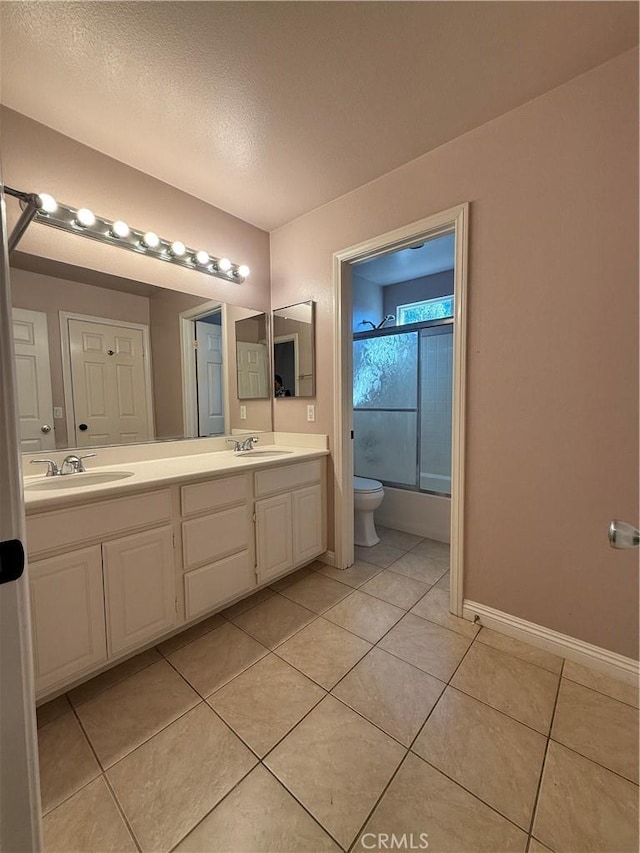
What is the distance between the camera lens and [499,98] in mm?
1433

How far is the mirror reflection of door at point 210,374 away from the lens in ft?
7.20

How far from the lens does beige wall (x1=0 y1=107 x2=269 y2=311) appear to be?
1498mm

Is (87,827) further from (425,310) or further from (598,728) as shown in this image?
(425,310)

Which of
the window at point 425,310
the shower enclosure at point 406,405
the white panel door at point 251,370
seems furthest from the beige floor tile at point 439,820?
the window at point 425,310

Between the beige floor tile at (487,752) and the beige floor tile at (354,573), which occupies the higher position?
the beige floor tile at (354,573)

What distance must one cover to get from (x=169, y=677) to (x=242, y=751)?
49 cm

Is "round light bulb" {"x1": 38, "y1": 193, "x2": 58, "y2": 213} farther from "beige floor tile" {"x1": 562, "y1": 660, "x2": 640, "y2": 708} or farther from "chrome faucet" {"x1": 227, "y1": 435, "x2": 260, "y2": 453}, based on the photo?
"beige floor tile" {"x1": 562, "y1": 660, "x2": 640, "y2": 708}

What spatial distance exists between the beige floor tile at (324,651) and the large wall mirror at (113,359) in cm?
131

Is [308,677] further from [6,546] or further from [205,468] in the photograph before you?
[6,546]

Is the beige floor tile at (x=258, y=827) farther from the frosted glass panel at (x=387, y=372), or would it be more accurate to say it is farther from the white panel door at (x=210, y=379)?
the frosted glass panel at (x=387, y=372)

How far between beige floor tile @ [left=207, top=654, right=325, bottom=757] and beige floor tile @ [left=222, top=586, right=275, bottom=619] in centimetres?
42

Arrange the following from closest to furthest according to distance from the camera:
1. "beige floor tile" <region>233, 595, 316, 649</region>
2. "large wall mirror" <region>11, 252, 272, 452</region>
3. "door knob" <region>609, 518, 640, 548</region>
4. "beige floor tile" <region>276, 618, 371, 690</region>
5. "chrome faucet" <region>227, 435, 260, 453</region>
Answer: "door knob" <region>609, 518, 640, 548</region> < "beige floor tile" <region>276, 618, 371, 690</region> < "large wall mirror" <region>11, 252, 272, 452</region> < "beige floor tile" <region>233, 595, 316, 649</region> < "chrome faucet" <region>227, 435, 260, 453</region>

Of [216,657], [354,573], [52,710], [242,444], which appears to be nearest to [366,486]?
[354,573]

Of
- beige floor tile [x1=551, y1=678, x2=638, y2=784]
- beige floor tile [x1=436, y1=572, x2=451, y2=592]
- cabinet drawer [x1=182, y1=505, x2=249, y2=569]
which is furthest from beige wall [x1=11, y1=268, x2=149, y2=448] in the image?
beige floor tile [x1=551, y1=678, x2=638, y2=784]
